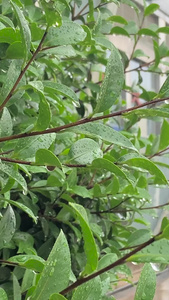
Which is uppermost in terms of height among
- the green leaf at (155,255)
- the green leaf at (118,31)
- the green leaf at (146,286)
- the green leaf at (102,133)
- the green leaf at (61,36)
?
the green leaf at (61,36)

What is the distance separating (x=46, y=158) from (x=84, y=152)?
0.20 ft

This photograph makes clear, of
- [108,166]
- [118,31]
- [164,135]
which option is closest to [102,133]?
[108,166]

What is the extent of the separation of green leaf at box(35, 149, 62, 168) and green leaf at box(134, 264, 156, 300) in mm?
84

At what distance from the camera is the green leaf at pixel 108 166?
0.27 metres

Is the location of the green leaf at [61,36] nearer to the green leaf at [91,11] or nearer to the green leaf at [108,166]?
the green leaf at [108,166]

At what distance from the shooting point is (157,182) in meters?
0.57

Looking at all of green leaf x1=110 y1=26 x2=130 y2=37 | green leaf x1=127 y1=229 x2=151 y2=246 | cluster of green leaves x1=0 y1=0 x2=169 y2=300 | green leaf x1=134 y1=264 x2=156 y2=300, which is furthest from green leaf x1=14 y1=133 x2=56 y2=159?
green leaf x1=110 y1=26 x2=130 y2=37

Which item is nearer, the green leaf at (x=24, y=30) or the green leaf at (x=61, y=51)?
the green leaf at (x=24, y=30)

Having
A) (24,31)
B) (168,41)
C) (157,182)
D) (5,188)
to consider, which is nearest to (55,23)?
(24,31)

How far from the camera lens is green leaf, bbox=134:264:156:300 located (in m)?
0.24

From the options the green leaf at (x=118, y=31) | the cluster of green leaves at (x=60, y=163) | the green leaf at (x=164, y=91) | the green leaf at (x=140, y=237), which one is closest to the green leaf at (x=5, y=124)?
the cluster of green leaves at (x=60, y=163)

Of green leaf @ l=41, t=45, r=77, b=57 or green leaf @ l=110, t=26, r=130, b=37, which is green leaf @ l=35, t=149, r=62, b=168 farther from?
green leaf @ l=110, t=26, r=130, b=37

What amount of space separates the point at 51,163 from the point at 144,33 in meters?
0.42

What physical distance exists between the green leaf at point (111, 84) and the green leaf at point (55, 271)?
0.09 m
